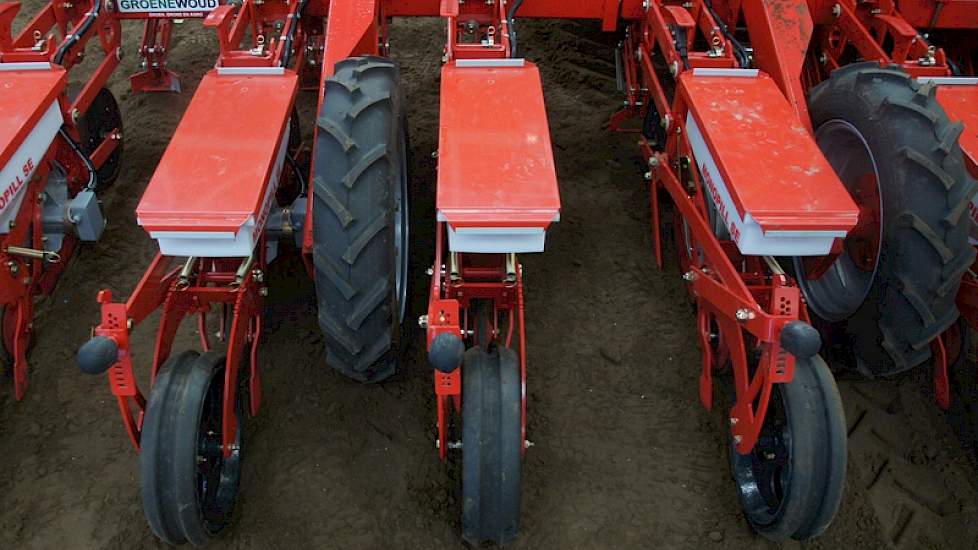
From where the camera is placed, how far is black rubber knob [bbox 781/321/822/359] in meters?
2.30

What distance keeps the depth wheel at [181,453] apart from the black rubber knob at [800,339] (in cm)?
192

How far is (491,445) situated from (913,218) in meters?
1.73

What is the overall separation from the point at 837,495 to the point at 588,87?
11.6ft

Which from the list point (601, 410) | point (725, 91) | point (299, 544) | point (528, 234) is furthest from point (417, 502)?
point (725, 91)

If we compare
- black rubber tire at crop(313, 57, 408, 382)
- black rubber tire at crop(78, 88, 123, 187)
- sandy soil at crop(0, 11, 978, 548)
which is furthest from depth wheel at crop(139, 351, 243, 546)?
black rubber tire at crop(78, 88, 123, 187)

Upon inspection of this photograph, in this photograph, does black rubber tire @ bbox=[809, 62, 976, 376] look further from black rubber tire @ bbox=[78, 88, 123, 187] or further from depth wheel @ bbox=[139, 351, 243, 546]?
black rubber tire @ bbox=[78, 88, 123, 187]

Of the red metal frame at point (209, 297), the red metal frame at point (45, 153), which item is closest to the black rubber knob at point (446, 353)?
the red metal frame at point (209, 297)

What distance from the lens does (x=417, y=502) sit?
2.99 metres

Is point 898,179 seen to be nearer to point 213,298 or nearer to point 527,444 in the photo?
point 527,444

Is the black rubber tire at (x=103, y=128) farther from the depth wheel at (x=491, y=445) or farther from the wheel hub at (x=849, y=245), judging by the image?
the wheel hub at (x=849, y=245)

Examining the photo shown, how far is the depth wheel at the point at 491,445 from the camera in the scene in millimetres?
2559

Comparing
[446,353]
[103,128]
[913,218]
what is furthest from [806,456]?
[103,128]

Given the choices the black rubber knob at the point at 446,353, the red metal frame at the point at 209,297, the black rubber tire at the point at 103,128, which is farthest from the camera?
the black rubber tire at the point at 103,128

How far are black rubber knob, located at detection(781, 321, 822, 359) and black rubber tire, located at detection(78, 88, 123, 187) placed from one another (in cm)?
379
